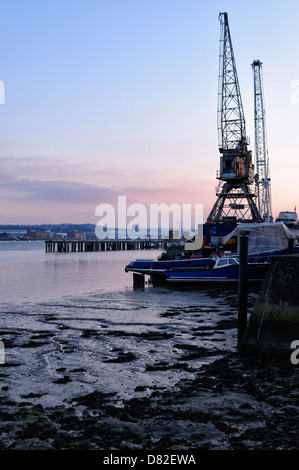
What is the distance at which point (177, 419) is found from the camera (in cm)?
905

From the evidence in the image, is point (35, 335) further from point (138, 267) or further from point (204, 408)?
point (138, 267)

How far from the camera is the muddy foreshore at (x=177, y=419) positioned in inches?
316

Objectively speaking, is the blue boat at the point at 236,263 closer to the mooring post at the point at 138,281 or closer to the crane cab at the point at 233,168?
the mooring post at the point at 138,281

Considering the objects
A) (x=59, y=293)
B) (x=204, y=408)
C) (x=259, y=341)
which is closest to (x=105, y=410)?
(x=204, y=408)

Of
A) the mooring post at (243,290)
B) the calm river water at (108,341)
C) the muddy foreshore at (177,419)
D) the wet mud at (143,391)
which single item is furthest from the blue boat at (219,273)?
the muddy foreshore at (177,419)

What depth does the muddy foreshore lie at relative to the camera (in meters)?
8.02

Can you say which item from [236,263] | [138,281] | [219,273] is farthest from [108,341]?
[138,281]

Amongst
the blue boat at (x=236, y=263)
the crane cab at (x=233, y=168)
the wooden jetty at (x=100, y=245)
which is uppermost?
the crane cab at (x=233, y=168)

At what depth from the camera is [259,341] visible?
13523 millimetres

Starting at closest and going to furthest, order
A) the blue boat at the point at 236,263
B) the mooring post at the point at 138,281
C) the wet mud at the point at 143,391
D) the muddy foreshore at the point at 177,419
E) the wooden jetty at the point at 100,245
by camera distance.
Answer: the muddy foreshore at the point at 177,419, the wet mud at the point at 143,391, the blue boat at the point at 236,263, the mooring post at the point at 138,281, the wooden jetty at the point at 100,245

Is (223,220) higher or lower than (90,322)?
Answer: higher

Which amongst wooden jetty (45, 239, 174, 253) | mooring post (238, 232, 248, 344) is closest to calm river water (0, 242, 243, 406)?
mooring post (238, 232, 248, 344)

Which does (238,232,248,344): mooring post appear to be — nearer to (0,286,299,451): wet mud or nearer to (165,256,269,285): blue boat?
(0,286,299,451): wet mud
